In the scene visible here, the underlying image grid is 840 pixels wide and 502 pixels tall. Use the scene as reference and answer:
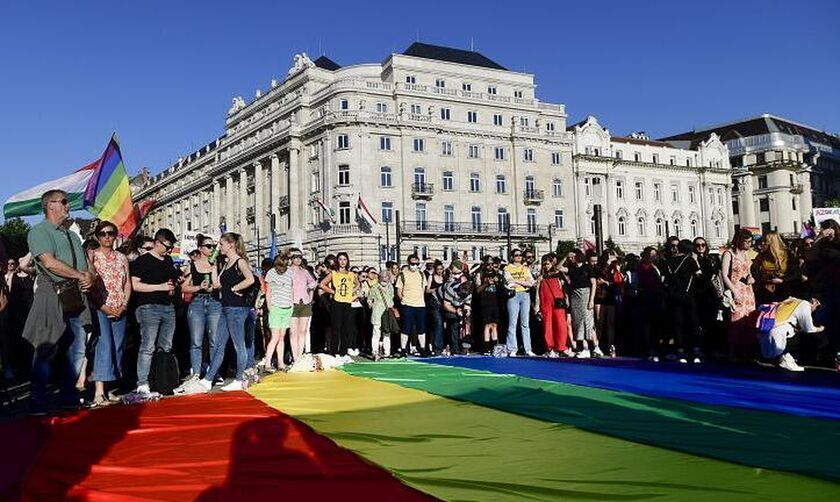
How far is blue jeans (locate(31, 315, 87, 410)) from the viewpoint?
7.20m

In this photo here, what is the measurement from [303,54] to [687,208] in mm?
49144

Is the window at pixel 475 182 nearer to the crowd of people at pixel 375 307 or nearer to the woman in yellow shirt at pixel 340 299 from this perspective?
the crowd of people at pixel 375 307

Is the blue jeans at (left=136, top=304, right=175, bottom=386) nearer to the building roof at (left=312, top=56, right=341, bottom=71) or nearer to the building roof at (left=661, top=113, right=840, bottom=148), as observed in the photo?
the building roof at (left=312, top=56, right=341, bottom=71)

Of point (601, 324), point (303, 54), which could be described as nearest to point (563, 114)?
point (303, 54)

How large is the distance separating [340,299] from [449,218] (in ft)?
171

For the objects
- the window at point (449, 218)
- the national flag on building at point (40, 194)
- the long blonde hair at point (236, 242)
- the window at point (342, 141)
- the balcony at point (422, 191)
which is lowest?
the long blonde hair at point (236, 242)

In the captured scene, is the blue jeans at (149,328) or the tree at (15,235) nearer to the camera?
the blue jeans at (149,328)

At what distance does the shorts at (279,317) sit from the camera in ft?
36.7

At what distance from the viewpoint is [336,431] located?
19.8 ft

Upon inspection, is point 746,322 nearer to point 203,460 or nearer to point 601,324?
point 601,324

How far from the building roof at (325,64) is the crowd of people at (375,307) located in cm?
5925

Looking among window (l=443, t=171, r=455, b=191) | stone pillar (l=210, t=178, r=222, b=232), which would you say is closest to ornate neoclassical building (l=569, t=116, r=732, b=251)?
window (l=443, t=171, r=455, b=191)

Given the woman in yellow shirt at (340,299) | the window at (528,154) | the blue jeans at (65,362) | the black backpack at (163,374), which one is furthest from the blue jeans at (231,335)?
the window at (528,154)

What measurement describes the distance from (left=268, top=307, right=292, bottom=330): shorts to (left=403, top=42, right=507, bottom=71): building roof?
60.4 meters
